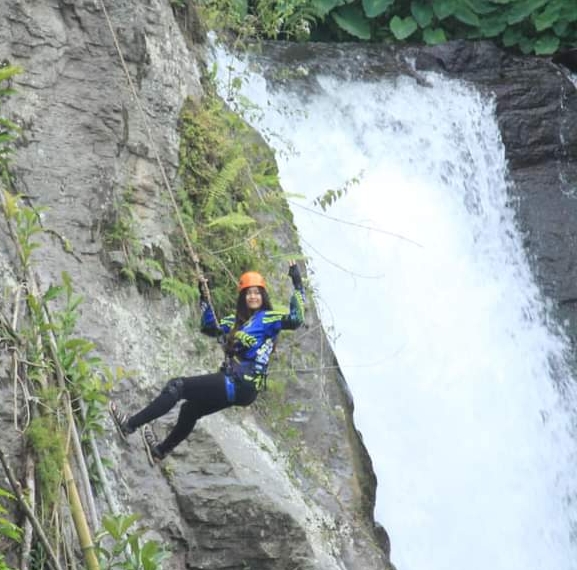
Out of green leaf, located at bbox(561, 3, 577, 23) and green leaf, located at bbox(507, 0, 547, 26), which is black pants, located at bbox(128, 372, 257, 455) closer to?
green leaf, located at bbox(507, 0, 547, 26)

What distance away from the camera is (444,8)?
1742 centimetres

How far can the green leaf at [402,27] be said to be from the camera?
17.0 metres

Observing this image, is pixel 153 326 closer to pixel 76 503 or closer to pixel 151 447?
pixel 151 447

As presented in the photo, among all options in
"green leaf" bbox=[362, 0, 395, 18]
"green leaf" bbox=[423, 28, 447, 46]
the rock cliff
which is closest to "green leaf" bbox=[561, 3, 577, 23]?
"green leaf" bbox=[423, 28, 447, 46]

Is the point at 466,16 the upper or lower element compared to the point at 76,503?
upper

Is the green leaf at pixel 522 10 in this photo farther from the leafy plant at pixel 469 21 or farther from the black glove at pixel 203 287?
the black glove at pixel 203 287

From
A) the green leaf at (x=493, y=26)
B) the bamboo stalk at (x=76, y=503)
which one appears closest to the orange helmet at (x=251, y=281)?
the bamboo stalk at (x=76, y=503)

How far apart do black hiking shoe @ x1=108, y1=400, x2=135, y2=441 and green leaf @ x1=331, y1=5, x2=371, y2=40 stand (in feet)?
36.2

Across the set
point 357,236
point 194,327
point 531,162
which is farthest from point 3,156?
point 531,162

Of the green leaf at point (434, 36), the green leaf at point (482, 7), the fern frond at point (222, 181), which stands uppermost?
the green leaf at point (482, 7)

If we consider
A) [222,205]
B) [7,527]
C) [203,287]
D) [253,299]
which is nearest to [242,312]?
[253,299]

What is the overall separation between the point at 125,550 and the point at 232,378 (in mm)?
1331

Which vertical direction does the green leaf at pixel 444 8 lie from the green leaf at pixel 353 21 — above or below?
above

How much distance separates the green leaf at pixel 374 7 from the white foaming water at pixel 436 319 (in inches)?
65.6
